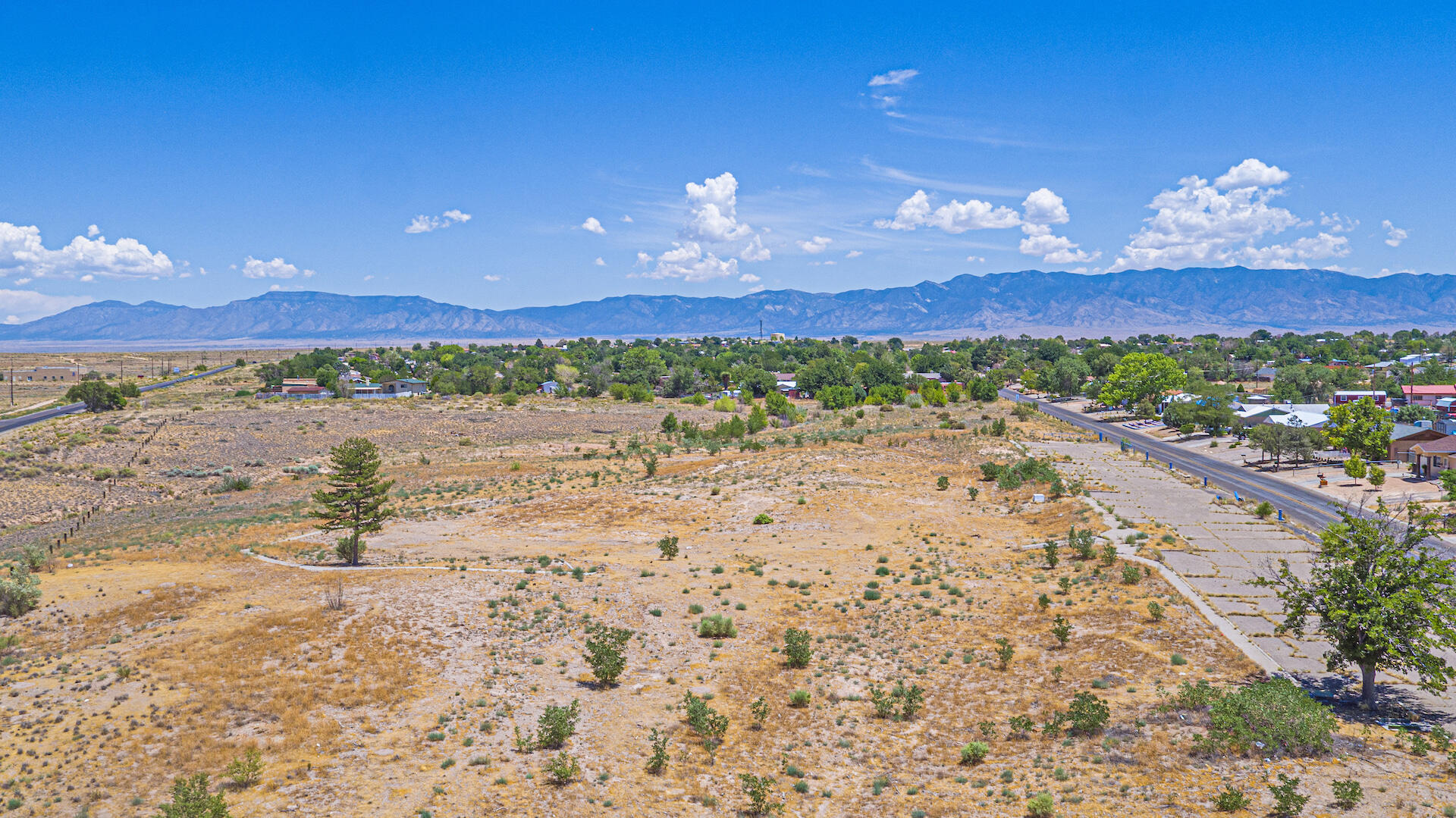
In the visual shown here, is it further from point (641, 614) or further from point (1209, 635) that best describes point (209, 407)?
point (1209, 635)

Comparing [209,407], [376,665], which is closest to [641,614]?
[376,665]

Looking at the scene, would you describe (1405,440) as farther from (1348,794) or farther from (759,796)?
(759,796)

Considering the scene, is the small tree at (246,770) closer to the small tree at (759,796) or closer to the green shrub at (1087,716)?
the small tree at (759,796)

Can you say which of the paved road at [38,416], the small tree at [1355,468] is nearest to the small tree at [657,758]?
the small tree at [1355,468]

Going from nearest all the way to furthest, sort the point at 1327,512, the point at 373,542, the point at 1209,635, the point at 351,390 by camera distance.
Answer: the point at 1209,635 → the point at 373,542 → the point at 1327,512 → the point at 351,390

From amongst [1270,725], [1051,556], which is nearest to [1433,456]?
[1051,556]

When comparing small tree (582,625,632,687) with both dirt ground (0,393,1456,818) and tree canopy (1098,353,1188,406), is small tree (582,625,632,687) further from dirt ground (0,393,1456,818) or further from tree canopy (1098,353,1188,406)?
tree canopy (1098,353,1188,406)
